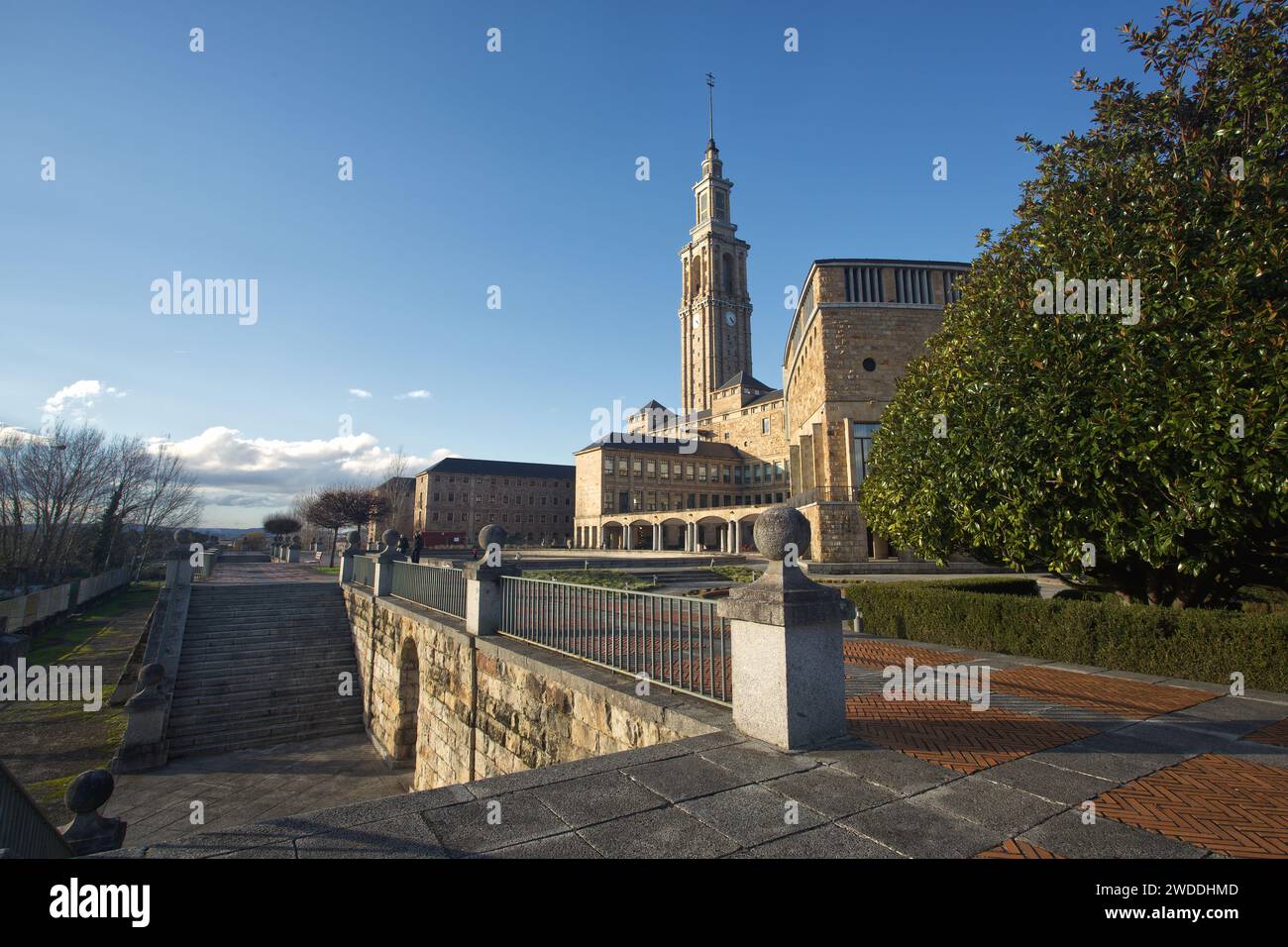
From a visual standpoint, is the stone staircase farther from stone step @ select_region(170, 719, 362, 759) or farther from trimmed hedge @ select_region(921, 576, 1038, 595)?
trimmed hedge @ select_region(921, 576, 1038, 595)

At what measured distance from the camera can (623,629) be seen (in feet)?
20.6

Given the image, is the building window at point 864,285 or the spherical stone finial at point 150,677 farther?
the building window at point 864,285

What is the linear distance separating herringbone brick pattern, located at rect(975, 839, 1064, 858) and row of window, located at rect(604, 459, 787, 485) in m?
61.0

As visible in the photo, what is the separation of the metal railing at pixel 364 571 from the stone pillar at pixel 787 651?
621 inches

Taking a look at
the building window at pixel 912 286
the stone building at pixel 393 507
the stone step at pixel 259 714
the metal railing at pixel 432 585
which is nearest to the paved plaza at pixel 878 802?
the metal railing at pixel 432 585

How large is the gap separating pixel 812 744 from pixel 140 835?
11248 mm

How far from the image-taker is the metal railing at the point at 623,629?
5477 mm

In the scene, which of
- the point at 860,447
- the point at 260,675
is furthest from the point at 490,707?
the point at 860,447

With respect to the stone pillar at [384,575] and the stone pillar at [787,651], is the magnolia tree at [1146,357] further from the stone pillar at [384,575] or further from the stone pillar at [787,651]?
the stone pillar at [384,575]

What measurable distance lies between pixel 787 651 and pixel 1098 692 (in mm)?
4105

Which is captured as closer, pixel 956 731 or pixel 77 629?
pixel 956 731

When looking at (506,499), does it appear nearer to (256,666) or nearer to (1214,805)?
(256,666)

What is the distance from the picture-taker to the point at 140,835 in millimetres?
9477
